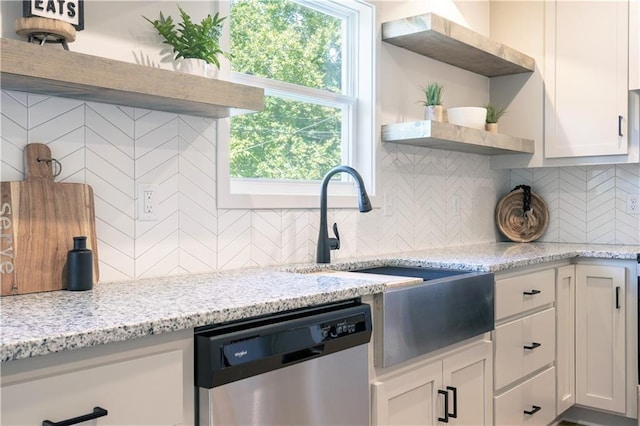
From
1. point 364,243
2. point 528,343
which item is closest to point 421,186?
point 364,243

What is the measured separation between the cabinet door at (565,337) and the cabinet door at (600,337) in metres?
0.03

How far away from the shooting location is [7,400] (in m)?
1.02

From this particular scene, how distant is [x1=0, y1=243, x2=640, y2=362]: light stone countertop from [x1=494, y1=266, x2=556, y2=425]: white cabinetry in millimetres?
233

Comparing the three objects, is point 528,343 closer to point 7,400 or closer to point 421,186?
point 421,186

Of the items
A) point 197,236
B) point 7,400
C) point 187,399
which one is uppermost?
→ point 197,236

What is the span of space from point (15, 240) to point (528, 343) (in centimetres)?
211

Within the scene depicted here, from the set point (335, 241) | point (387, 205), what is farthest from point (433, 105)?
point (335, 241)

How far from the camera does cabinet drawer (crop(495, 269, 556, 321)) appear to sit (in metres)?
2.41

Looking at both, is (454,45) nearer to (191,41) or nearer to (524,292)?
(524,292)

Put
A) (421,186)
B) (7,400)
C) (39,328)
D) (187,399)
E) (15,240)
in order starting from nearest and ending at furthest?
1. (7,400)
2. (39,328)
3. (187,399)
4. (15,240)
5. (421,186)

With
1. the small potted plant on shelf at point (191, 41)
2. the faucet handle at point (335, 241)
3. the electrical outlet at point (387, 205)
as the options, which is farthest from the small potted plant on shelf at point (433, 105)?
the small potted plant on shelf at point (191, 41)

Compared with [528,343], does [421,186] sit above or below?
above

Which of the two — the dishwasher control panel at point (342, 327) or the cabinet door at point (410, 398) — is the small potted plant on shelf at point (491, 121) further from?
the dishwasher control panel at point (342, 327)

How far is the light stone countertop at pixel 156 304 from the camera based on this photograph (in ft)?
3.62
